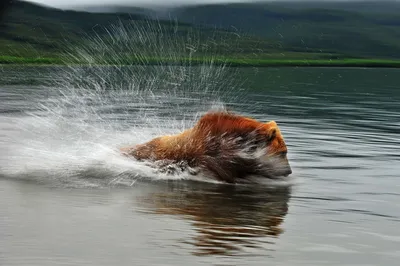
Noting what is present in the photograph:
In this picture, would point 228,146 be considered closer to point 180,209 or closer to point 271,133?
point 271,133

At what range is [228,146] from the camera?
15.5 metres

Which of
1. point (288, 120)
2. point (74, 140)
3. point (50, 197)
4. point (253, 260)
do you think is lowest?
point (253, 260)

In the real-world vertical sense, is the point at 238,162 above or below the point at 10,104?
below

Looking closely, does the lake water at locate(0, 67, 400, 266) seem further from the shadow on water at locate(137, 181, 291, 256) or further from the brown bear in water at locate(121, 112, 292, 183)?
the brown bear in water at locate(121, 112, 292, 183)

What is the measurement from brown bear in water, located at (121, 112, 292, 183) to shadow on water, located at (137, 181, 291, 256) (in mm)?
421

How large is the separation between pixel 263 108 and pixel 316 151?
1941cm

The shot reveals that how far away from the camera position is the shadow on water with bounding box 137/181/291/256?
1051 centimetres

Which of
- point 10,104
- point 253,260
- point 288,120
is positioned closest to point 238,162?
point 253,260

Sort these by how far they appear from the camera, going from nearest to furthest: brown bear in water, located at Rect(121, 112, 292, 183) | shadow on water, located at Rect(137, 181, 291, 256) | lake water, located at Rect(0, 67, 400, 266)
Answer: lake water, located at Rect(0, 67, 400, 266) → shadow on water, located at Rect(137, 181, 291, 256) → brown bear in water, located at Rect(121, 112, 292, 183)

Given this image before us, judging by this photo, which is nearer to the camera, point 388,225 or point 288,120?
point 388,225

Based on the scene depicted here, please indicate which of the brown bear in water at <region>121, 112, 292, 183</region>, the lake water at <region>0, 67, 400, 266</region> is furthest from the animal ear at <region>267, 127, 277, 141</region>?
the lake water at <region>0, 67, 400, 266</region>

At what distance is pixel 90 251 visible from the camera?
977 centimetres

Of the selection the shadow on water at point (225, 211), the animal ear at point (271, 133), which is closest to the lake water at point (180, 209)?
the shadow on water at point (225, 211)

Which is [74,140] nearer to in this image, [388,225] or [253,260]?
[388,225]
